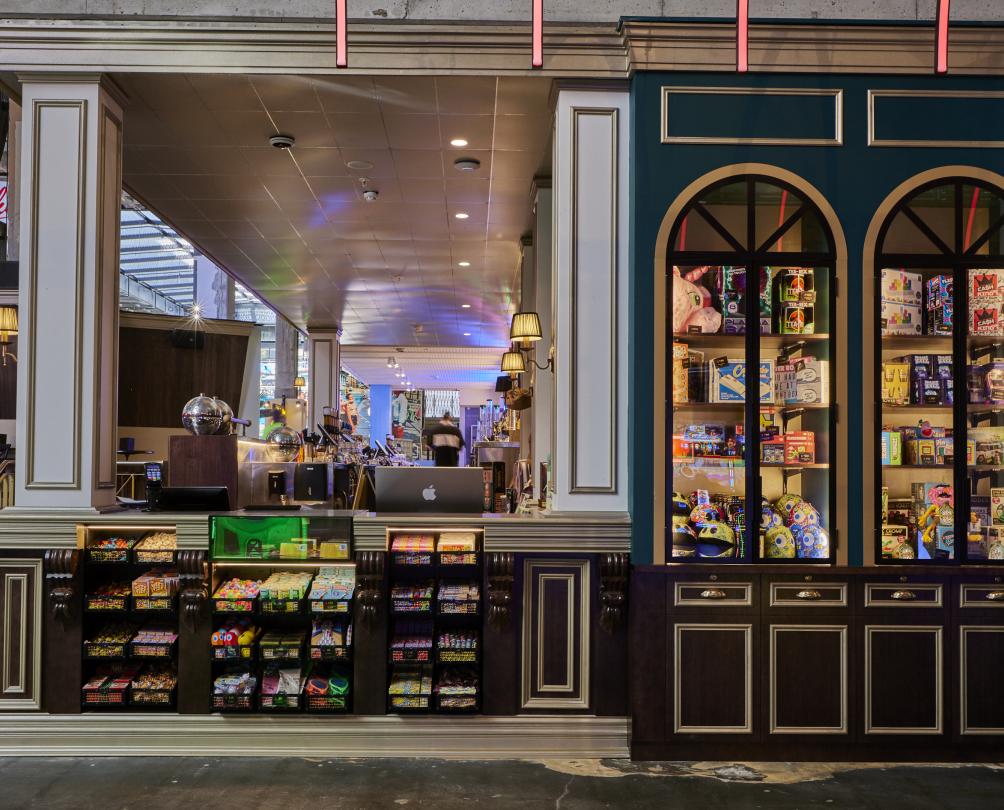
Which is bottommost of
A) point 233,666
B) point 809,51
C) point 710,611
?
point 233,666

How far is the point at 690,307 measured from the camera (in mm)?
4973

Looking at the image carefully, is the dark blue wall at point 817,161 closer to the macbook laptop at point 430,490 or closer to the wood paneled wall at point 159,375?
the macbook laptop at point 430,490

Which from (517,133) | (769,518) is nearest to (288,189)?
(517,133)

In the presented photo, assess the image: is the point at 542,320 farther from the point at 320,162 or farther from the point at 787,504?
the point at 787,504

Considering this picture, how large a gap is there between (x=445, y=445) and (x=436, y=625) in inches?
161

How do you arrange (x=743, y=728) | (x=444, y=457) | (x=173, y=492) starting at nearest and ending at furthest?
1. (x=743, y=728)
2. (x=173, y=492)
3. (x=444, y=457)

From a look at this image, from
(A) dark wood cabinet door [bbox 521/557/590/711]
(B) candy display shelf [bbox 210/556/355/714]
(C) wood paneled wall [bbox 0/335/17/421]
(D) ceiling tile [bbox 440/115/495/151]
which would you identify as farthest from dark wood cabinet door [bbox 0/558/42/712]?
(C) wood paneled wall [bbox 0/335/17/421]

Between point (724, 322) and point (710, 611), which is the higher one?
point (724, 322)

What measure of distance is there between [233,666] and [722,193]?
13.0ft

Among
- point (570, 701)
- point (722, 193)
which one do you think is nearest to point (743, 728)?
point (570, 701)

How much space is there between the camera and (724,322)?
4.94 m

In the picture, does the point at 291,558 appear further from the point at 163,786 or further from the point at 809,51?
the point at 809,51

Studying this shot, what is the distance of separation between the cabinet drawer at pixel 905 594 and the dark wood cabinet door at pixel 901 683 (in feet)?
0.45

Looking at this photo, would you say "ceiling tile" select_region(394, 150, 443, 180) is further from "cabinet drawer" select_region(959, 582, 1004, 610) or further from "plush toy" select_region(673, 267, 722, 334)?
"cabinet drawer" select_region(959, 582, 1004, 610)
